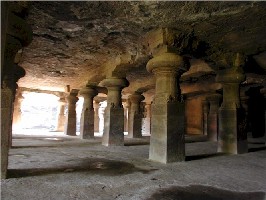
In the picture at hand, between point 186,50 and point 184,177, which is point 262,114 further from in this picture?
point 184,177

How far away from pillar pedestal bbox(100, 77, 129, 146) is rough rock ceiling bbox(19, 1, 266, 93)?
56 centimetres

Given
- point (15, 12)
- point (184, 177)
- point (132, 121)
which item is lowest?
point (184, 177)

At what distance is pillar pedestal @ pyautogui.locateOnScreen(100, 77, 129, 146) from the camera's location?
7156 millimetres

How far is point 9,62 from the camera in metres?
3.06

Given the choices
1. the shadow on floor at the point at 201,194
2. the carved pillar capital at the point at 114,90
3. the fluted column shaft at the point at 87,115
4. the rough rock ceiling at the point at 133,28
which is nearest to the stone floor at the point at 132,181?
the shadow on floor at the point at 201,194

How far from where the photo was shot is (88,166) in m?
3.89

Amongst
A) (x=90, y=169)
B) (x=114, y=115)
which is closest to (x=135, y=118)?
(x=114, y=115)

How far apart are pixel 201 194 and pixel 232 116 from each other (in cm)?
383

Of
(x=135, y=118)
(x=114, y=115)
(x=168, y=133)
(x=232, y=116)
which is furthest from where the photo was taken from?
(x=135, y=118)

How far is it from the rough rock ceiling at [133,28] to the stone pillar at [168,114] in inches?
28.2

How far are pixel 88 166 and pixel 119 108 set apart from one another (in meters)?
3.59

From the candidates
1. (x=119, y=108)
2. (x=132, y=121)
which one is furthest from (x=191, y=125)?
(x=119, y=108)

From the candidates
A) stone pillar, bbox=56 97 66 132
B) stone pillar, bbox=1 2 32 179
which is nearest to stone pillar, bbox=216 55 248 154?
stone pillar, bbox=1 2 32 179

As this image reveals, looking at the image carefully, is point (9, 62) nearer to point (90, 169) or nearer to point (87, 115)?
point (90, 169)
